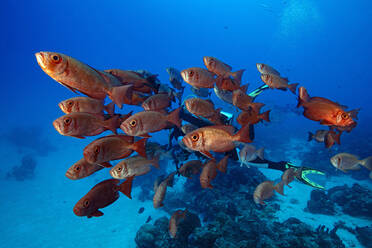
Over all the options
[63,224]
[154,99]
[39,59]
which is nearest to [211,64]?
[154,99]

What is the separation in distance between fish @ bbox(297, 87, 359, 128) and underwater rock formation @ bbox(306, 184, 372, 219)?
949 centimetres

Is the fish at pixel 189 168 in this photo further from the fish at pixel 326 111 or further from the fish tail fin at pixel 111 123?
the fish at pixel 326 111

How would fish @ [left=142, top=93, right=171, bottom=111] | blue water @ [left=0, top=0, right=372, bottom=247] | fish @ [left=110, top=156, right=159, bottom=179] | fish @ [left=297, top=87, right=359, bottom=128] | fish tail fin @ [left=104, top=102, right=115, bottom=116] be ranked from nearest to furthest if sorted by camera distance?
fish @ [left=297, top=87, right=359, bottom=128] < fish tail fin @ [left=104, top=102, right=115, bottom=116] < fish @ [left=110, top=156, right=159, bottom=179] < fish @ [left=142, top=93, right=171, bottom=111] < blue water @ [left=0, top=0, right=372, bottom=247]

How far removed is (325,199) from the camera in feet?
32.5

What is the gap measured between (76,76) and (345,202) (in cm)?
1341

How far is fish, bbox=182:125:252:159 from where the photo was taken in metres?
2.45

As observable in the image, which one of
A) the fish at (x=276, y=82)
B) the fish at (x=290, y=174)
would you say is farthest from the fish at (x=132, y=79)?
the fish at (x=290, y=174)

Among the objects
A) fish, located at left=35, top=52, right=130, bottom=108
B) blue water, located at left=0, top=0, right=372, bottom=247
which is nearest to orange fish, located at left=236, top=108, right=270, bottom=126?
fish, located at left=35, top=52, right=130, bottom=108

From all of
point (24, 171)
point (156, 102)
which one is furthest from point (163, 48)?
point (156, 102)

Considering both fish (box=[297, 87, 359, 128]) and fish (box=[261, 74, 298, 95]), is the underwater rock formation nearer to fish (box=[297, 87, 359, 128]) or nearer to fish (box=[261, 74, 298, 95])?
fish (box=[261, 74, 298, 95])

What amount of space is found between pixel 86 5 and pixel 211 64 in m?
182

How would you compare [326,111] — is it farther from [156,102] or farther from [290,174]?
[156,102]

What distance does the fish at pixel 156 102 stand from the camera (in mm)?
3205

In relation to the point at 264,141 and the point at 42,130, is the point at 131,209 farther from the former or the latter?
the point at 42,130
